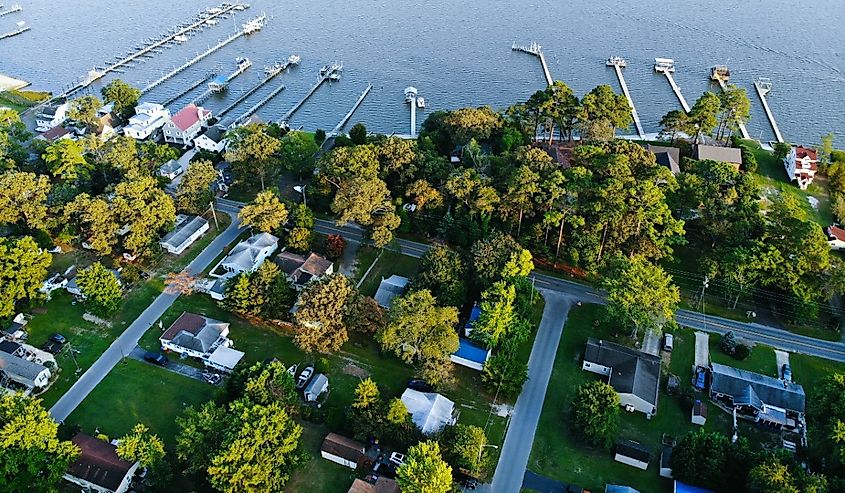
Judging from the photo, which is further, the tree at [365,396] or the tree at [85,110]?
the tree at [85,110]

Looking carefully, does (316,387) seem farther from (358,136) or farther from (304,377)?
(358,136)

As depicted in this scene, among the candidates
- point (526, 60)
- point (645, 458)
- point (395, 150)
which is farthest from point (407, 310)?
point (526, 60)

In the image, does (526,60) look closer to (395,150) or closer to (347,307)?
(395,150)

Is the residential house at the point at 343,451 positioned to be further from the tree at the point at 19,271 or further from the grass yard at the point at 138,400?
the tree at the point at 19,271

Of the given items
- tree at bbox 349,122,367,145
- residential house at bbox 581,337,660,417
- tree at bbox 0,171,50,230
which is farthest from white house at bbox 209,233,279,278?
residential house at bbox 581,337,660,417

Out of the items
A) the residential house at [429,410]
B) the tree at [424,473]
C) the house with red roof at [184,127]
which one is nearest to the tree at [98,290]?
the residential house at [429,410]

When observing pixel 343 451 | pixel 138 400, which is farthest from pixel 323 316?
pixel 138 400

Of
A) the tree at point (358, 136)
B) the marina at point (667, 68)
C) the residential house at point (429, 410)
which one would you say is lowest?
the residential house at point (429, 410)
